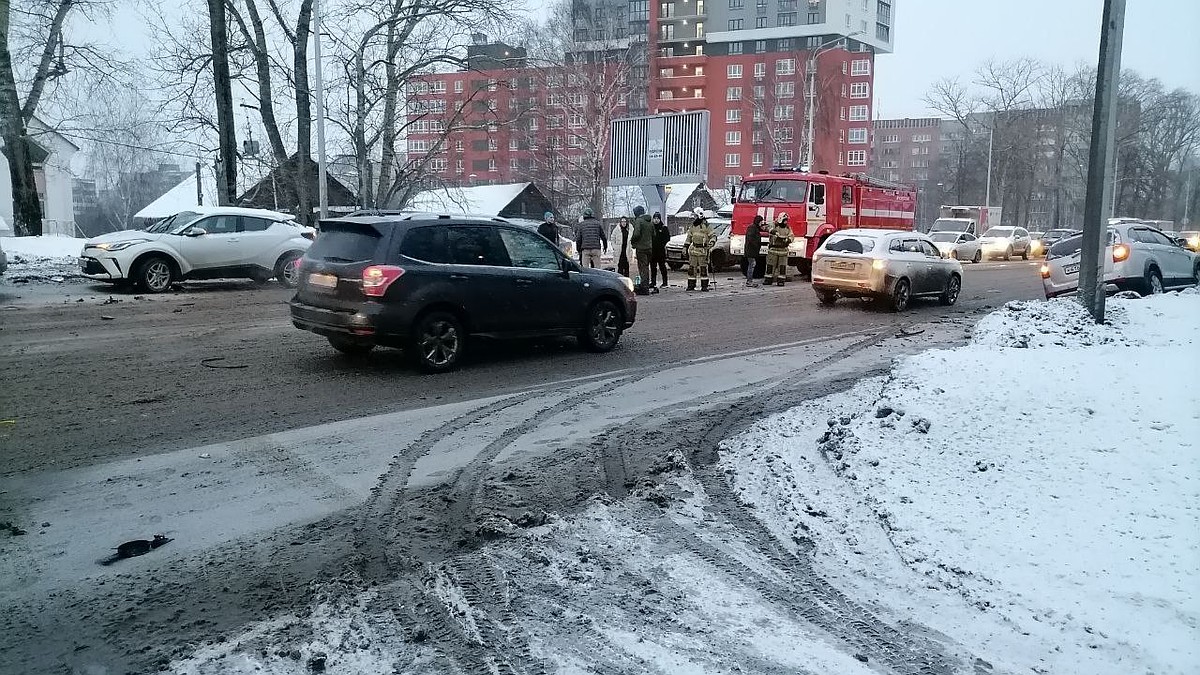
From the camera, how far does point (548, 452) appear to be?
21.3 ft

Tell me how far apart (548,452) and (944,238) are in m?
35.9

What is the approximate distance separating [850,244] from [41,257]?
847 inches

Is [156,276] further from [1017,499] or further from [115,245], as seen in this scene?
[1017,499]

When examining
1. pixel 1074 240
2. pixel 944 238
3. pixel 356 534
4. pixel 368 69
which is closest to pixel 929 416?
pixel 356 534

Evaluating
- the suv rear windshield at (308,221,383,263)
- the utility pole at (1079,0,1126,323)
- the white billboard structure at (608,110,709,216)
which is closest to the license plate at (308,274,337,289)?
the suv rear windshield at (308,221,383,263)

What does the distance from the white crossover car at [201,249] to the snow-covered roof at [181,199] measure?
4279 centimetres

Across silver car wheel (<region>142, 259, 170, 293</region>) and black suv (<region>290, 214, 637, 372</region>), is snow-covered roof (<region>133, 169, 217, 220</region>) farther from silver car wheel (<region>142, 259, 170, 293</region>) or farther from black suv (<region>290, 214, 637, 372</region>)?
black suv (<region>290, 214, 637, 372</region>)

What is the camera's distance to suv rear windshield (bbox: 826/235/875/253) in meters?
16.7

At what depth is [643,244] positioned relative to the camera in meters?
18.9

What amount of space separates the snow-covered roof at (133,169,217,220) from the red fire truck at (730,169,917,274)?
45157 millimetres

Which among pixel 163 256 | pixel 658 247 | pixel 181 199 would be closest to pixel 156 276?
pixel 163 256

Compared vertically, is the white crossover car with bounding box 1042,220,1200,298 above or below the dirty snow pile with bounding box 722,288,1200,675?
above

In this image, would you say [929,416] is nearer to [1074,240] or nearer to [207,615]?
[207,615]

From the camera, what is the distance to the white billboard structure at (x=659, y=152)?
79.7 ft
